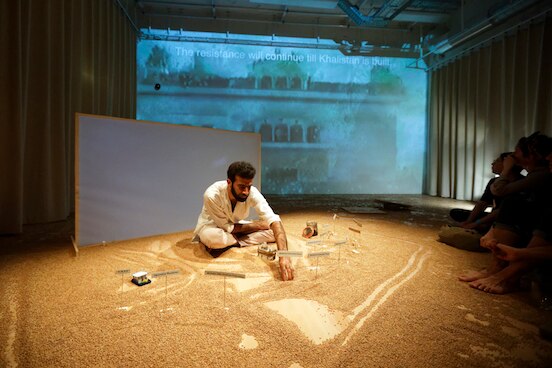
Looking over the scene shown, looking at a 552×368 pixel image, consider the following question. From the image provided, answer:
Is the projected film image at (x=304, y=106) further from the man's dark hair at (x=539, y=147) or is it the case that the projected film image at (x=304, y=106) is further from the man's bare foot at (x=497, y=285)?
the man's bare foot at (x=497, y=285)

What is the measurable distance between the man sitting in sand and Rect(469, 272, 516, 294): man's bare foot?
1240 mm

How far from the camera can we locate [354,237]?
3.10 metres

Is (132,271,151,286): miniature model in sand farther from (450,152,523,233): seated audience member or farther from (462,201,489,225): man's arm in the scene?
(462,201,489,225): man's arm

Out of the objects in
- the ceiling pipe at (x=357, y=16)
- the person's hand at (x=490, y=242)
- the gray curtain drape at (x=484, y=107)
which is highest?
the ceiling pipe at (x=357, y=16)

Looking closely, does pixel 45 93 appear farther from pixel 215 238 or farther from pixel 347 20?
pixel 347 20

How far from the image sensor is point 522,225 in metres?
1.88

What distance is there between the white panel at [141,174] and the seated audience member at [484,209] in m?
2.77

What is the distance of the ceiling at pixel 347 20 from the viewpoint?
19.9 feet

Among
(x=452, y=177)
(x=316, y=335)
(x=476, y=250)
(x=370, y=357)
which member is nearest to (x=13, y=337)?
(x=316, y=335)

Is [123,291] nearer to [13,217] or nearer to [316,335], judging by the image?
[316,335]

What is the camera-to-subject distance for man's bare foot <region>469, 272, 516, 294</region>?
1.75 metres

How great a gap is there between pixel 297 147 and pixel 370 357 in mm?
6289

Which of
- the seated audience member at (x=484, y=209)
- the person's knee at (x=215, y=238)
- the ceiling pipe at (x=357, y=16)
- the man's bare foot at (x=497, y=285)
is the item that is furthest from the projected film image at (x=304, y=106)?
the man's bare foot at (x=497, y=285)

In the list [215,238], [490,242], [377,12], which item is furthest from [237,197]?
[377,12]
